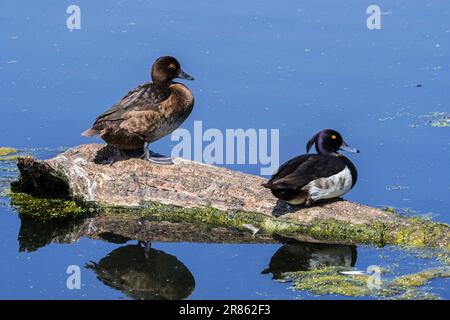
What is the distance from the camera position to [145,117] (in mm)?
13703

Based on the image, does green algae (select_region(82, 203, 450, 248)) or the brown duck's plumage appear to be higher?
the brown duck's plumage

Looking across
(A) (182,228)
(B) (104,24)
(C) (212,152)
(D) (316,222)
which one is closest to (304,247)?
(D) (316,222)

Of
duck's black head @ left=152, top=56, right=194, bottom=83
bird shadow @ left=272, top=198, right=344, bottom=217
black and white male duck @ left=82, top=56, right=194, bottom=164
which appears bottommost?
bird shadow @ left=272, top=198, right=344, bottom=217

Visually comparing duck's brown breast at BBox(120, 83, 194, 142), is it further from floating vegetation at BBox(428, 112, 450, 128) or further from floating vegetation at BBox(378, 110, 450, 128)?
floating vegetation at BBox(428, 112, 450, 128)

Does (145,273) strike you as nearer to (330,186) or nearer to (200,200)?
(200,200)

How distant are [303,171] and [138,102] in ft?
6.46

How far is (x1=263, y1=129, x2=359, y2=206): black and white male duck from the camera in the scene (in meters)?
12.9

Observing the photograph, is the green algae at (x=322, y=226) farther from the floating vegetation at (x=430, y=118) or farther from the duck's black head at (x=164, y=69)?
the floating vegetation at (x=430, y=118)

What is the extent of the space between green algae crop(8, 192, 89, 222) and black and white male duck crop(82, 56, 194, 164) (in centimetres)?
76

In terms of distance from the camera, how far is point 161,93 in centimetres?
1392

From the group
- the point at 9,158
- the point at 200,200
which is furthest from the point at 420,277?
the point at 9,158

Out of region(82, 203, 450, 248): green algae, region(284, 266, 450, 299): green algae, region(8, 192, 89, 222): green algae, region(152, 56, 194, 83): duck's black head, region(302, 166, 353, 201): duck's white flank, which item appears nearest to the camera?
region(284, 266, 450, 299): green algae

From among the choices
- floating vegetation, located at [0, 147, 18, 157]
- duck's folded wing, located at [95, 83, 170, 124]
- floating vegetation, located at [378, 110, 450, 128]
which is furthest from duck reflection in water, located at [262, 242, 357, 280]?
floating vegetation, located at [0, 147, 18, 157]
